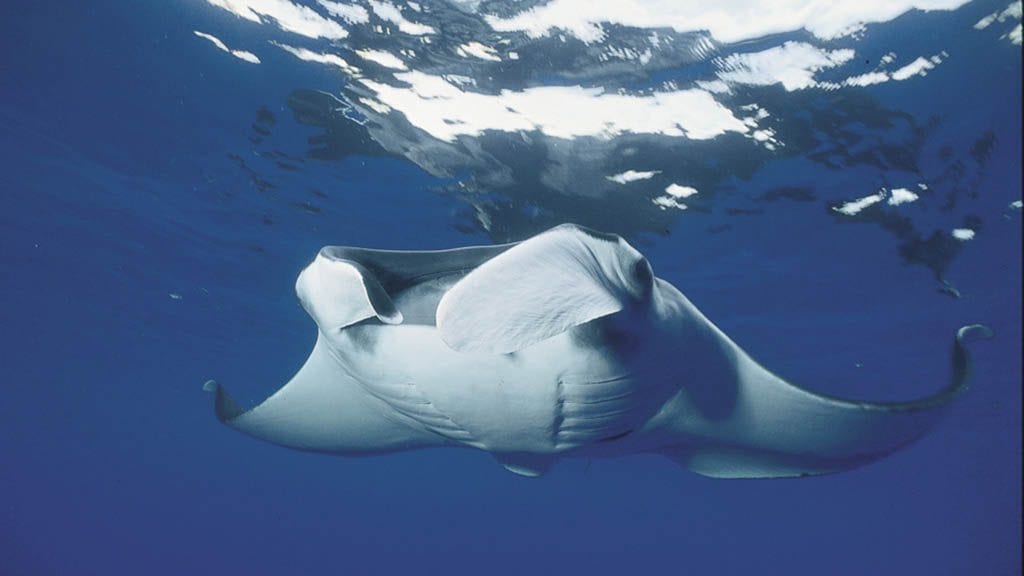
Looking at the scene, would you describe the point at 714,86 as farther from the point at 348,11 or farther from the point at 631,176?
the point at 348,11

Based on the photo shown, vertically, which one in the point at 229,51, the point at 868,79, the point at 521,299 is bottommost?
the point at 521,299

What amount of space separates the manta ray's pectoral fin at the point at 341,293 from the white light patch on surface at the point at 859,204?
369 inches

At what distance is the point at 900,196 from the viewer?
888cm

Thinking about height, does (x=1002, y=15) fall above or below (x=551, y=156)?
above

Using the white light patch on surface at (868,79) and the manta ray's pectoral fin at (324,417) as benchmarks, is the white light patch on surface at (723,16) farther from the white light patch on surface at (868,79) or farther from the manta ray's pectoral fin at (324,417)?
the manta ray's pectoral fin at (324,417)

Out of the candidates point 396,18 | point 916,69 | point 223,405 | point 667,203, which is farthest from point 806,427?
point 667,203

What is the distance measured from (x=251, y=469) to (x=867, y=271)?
75.6 metres

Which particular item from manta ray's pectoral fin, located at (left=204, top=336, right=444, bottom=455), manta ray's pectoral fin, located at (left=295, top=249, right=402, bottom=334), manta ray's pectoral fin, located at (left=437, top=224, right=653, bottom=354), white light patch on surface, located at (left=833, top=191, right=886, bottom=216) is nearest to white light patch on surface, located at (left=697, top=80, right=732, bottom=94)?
white light patch on surface, located at (left=833, top=191, right=886, bottom=216)

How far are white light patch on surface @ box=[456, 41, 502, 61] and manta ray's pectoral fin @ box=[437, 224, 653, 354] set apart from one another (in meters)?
6.09

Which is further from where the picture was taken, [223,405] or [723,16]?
[723,16]

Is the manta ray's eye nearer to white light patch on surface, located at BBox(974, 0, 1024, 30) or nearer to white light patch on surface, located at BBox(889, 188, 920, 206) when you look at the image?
white light patch on surface, located at BBox(974, 0, 1024, 30)

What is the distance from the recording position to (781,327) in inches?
603

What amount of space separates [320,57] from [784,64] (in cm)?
584

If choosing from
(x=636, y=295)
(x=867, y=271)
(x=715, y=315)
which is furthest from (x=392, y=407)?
(x=715, y=315)
